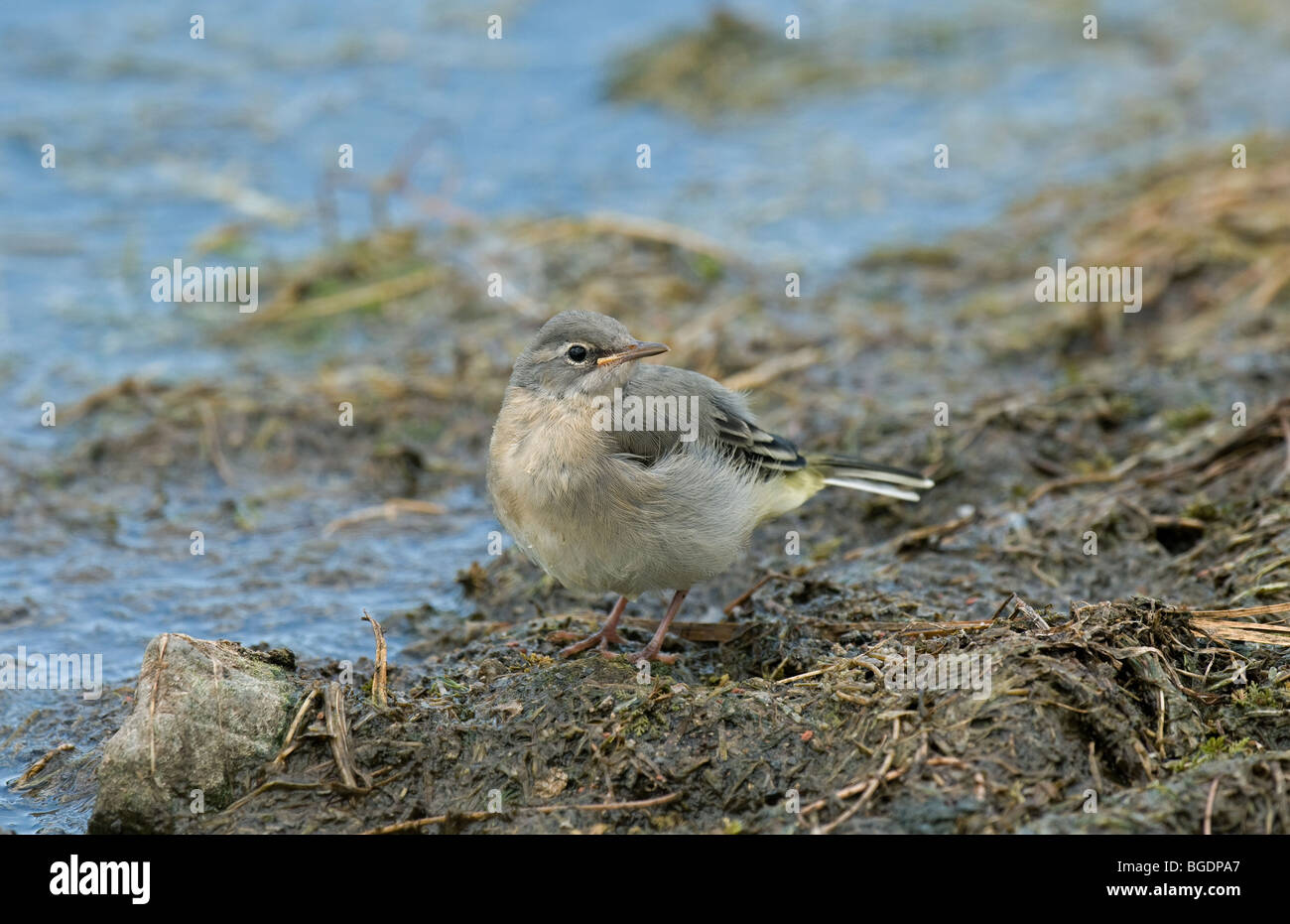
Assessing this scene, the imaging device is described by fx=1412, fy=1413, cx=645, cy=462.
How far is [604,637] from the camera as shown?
6.50m

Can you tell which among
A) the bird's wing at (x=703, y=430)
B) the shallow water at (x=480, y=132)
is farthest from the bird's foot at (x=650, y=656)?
the shallow water at (x=480, y=132)

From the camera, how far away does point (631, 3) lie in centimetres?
1820

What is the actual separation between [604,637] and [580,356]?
4.25 feet

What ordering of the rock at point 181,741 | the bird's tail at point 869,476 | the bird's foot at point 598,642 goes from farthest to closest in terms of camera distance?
1. the bird's tail at point 869,476
2. the bird's foot at point 598,642
3. the rock at point 181,741

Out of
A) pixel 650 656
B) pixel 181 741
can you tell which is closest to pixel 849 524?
pixel 650 656

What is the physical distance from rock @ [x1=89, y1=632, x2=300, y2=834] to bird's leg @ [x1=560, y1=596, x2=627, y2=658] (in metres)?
1.47

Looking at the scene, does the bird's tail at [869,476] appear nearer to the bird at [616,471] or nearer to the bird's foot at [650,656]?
the bird at [616,471]

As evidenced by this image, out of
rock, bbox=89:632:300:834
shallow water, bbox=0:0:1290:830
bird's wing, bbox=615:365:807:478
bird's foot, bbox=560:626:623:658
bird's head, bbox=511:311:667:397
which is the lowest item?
rock, bbox=89:632:300:834

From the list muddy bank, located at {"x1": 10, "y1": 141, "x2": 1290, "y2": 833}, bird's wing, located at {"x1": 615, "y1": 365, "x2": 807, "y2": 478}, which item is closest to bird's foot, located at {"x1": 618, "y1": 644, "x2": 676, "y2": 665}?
muddy bank, located at {"x1": 10, "y1": 141, "x2": 1290, "y2": 833}

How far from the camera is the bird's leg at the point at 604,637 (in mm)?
6441

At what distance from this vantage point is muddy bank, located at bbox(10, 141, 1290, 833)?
5.02 meters

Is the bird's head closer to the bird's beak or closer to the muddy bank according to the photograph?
the bird's beak

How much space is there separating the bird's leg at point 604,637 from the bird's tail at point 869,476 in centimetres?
135

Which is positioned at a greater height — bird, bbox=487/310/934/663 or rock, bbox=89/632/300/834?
bird, bbox=487/310/934/663
